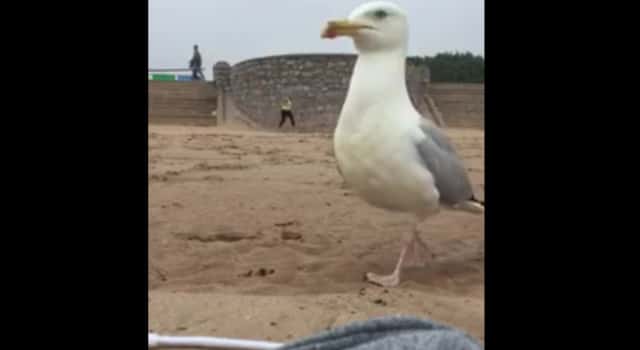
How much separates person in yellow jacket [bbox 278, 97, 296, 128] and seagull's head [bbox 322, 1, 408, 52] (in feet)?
34.4

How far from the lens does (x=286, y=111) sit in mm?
12320

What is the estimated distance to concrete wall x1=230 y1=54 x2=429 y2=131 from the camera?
12.7 meters

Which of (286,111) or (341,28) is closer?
(341,28)

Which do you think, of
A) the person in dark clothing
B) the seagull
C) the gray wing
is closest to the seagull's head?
the seagull

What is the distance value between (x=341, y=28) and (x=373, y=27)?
10cm

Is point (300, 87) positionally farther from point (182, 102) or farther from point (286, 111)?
point (182, 102)

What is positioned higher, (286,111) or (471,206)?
(286,111)

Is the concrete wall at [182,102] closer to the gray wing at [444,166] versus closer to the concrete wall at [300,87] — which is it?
the concrete wall at [300,87]

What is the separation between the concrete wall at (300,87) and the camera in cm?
1271

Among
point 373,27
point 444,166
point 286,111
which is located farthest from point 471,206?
point 286,111

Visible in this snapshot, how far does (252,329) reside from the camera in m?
1.30
